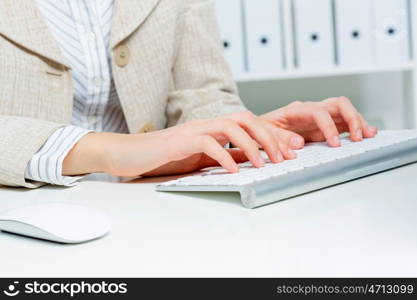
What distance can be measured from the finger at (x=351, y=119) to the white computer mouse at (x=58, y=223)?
1.46ft

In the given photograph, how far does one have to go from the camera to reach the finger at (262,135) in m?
0.76

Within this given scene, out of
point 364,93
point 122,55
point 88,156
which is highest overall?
point 122,55

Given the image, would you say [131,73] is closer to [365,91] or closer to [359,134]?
[359,134]

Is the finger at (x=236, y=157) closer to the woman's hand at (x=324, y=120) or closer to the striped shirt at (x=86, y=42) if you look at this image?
the woman's hand at (x=324, y=120)

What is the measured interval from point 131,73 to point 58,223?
0.59 m

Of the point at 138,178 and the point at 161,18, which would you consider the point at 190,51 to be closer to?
the point at 161,18

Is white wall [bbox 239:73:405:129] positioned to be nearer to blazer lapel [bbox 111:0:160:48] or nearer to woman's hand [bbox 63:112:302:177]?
blazer lapel [bbox 111:0:160:48]

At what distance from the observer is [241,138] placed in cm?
74

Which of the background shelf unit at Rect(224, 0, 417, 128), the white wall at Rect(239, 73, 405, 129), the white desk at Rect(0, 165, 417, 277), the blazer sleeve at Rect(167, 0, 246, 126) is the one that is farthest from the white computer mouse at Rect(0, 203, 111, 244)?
the white wall at Rect(239, 73, 405, 129)

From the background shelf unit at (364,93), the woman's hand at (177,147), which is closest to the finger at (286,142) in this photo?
the woman's hand at (177,147)

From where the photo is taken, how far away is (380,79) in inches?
94.5

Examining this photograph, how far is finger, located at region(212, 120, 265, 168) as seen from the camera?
736 millimetres

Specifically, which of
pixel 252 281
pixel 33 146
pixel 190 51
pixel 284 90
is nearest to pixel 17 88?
pixel 33 146

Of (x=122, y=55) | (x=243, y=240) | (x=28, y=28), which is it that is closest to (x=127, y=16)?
(x=122, y=55)
